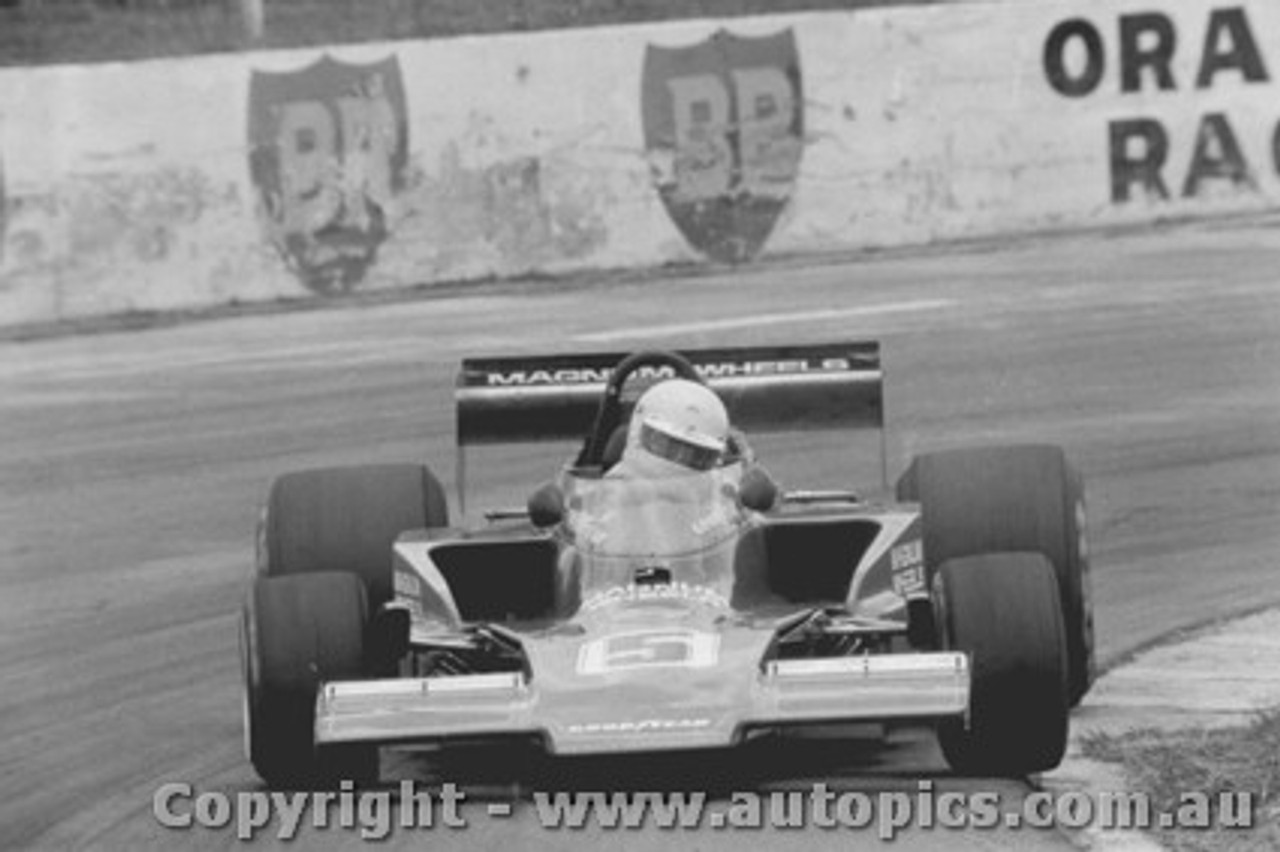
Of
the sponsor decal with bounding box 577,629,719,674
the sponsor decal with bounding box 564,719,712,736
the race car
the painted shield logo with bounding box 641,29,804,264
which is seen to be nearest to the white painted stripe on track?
the painted shield logo with bounding box 641,29,804,264

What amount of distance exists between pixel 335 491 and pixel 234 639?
6.74 ft

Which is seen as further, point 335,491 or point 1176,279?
point 1176,279

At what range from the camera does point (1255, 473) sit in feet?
55.4

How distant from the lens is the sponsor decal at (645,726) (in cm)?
956

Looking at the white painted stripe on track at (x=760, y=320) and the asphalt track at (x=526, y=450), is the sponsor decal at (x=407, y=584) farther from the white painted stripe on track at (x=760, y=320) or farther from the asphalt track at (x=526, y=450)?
the white painted stripe on track at (x=760, y=320)

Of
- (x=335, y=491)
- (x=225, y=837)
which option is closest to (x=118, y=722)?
(x=335, y=491)

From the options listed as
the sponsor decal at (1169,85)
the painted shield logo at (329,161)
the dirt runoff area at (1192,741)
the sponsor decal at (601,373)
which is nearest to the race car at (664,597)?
the sponsor decal at (601,373)

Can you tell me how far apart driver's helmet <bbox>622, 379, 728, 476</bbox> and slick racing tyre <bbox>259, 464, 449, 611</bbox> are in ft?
2.50

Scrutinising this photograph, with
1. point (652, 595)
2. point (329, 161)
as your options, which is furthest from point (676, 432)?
point (329, 161)

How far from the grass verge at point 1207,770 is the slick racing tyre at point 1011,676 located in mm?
287

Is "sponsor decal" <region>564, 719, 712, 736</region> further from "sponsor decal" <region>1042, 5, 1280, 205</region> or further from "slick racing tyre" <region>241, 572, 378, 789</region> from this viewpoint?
"sponsor decal" <region>1042, 5, 1280, 205</region>

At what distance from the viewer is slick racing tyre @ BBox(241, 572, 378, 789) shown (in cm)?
1023

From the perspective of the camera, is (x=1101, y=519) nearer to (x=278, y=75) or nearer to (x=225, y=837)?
(x=225, y=837)

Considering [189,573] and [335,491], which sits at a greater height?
[335,491]
